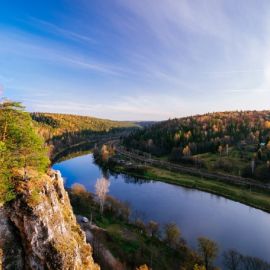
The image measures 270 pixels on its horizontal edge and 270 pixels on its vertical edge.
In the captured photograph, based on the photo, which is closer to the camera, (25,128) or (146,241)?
(25,128)

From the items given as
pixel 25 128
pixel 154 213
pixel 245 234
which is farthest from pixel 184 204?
pixel 25 128

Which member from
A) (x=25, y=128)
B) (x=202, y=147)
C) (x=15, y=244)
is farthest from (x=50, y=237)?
(x=202, y=147)

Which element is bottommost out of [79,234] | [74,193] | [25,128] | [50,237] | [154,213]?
[154,213]

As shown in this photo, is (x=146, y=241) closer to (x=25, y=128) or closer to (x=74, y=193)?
(x=74, y=193)

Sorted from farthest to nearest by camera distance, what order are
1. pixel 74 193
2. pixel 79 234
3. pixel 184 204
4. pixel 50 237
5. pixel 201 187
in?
1. pixel 201 187
2. pixel 184 204
3. pixel 74 193
4. pixel 79 234
5. pixel 50 237

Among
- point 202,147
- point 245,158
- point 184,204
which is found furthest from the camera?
point 202,147

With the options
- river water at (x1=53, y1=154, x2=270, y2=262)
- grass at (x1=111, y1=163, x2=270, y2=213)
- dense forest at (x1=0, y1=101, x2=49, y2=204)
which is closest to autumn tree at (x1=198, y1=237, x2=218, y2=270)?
river water at (x1=53, y1=154, x2=270, y2=262)

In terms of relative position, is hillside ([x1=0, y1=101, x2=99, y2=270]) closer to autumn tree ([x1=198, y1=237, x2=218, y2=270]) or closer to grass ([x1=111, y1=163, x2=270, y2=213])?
autumn tree ([x1=198, y1=237, x2=218, y2=270])

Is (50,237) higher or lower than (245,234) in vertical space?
higher
